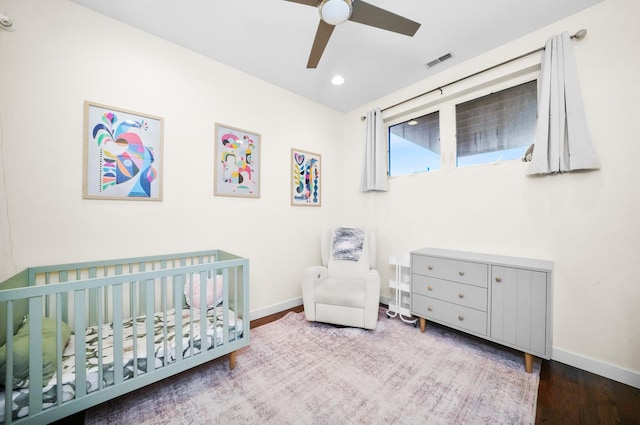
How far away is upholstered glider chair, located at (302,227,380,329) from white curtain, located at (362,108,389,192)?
63 cm

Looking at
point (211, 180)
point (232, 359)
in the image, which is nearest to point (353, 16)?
point (211, 180)

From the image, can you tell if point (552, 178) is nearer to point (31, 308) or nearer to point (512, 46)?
point (512, 46)

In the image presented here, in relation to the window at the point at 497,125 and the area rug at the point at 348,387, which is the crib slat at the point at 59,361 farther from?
the window at the point at 497,125

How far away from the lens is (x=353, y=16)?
1.58 metres

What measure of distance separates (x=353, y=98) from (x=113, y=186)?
277 centimetres

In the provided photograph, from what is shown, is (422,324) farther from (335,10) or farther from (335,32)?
(335,32)

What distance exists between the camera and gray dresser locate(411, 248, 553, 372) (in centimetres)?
174

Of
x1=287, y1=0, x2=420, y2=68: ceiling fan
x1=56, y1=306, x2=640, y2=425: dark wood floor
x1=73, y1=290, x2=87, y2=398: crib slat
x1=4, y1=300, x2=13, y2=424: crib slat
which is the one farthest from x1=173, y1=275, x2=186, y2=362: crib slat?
x1=287, y1=0, x2=420, y2=68: ceiling fan

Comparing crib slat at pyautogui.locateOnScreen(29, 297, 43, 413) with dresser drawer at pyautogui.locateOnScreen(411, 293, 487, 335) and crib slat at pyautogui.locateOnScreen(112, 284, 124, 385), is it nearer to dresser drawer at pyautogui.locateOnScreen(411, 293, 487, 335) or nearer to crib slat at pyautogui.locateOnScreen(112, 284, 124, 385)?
crib slat at pyautogui.locateOnScreen(112, 284, 124, 385)

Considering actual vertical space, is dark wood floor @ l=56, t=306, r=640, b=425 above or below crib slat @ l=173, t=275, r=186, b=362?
below

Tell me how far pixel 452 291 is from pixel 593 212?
1.16m

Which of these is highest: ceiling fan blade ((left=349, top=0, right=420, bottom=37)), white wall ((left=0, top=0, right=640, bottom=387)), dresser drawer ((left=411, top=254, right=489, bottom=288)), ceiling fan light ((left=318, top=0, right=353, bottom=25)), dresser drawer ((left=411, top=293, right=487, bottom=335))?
ceiling fan blade ((left=349, top=0, right=420, bottom=37))

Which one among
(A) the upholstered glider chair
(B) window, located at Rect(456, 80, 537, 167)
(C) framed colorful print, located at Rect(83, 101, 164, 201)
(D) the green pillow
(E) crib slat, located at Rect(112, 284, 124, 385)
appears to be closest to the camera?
(D) the green pillow

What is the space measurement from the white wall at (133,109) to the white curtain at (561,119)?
7.91ft
